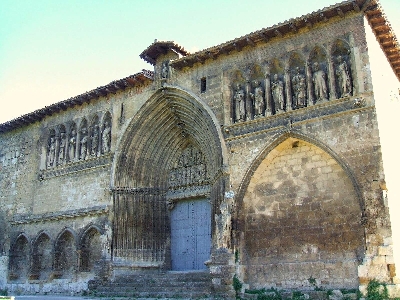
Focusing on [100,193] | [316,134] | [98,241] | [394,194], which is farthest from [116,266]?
[394,194]

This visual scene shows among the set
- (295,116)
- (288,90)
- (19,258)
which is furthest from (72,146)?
(295,116)

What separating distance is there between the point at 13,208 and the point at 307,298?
11664 mm

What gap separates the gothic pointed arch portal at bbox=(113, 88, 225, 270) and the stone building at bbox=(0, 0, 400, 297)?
4cm

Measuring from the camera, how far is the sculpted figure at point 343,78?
1121 centimetres

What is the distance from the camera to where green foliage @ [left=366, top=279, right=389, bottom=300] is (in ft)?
31.4

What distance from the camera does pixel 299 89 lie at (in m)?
12.0

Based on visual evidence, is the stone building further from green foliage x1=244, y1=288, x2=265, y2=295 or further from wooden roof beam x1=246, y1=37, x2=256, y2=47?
green foliage x1=244, y1=288, x2=265, y2=295

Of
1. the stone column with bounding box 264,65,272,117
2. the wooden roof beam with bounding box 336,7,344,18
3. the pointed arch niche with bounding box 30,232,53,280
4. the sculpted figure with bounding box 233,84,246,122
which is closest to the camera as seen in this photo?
the wooden roof beam with bounding box 336,7,344,18

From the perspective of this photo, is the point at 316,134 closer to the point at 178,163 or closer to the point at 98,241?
the point at 178,163

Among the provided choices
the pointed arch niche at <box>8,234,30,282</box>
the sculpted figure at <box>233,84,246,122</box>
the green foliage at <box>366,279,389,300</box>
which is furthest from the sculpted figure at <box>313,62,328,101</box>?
the pointed arch niche at <box>8,234,30,282</box>

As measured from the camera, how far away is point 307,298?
1072 cm

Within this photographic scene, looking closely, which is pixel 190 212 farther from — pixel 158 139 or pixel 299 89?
pixel 299 89

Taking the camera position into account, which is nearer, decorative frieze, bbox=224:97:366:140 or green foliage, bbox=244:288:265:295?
decorative frieze, bbox=224:97:366:140

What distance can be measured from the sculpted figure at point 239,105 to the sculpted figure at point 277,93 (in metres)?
0.91
